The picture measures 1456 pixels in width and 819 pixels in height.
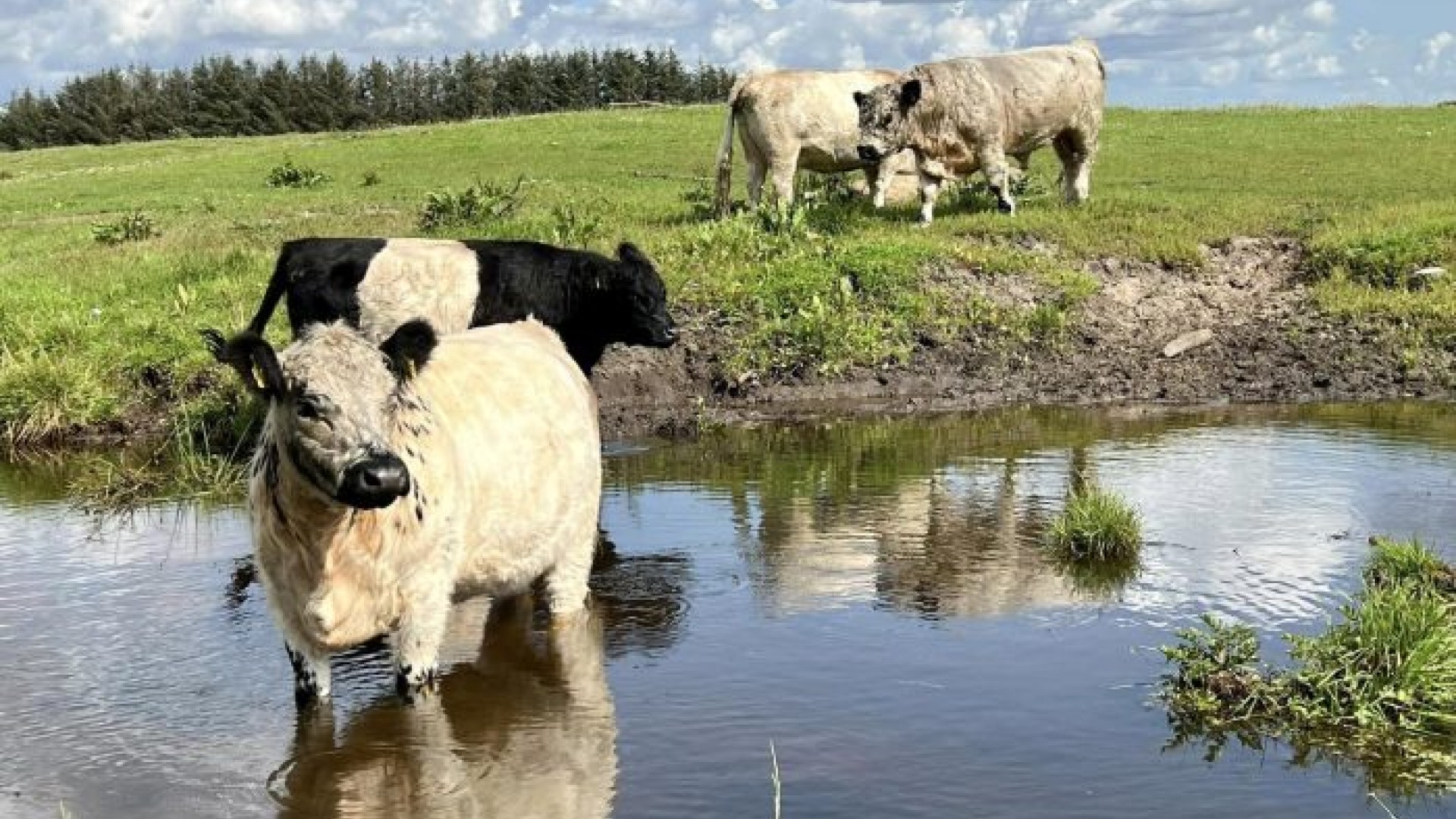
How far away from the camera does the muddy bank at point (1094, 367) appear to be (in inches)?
551

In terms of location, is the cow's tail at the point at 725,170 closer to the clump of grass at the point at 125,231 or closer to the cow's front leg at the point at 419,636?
the clump of grass at the point at 125,231

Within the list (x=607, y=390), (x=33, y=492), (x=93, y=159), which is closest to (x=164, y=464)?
(x=33, y=492)

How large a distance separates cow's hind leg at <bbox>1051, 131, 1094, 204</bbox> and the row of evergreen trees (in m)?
77.0

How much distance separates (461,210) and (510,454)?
12.3 m

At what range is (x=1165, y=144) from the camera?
27.6 metres

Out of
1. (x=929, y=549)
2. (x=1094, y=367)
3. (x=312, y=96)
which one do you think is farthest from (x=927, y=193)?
(x=312, y=96)

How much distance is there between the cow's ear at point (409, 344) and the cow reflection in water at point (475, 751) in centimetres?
148

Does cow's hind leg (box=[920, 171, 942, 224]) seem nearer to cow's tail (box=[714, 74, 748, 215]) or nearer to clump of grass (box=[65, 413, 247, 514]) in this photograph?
cow's tail (box=[714, 74, 748, 215])

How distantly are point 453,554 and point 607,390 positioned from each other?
7.91 meters

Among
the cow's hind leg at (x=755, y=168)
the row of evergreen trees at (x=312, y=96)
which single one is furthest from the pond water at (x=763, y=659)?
the row of evergreen trees at (x=312, y=96)

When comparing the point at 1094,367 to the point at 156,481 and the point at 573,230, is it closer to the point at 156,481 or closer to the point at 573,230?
the point at 573,230

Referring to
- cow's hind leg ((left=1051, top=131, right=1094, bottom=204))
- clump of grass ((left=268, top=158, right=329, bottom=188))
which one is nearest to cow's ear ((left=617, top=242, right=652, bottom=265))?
cow's hind leg ((left=1051, top=131, right=1094, bottom=204))

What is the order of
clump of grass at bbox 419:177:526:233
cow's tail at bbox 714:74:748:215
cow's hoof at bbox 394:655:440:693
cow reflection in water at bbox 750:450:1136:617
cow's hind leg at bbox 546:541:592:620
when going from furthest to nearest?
cow's tail at bbox 714:74:748:215 → clump of grass at bbox 419:177:526:233 → cow reflection in water at bbox 750:450:1136:617 → cow's hind leg at bbox 546:541:592:620 → cow's hoof at bbox 394:655:440:693

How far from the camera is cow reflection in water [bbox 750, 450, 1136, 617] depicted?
8.11 m
